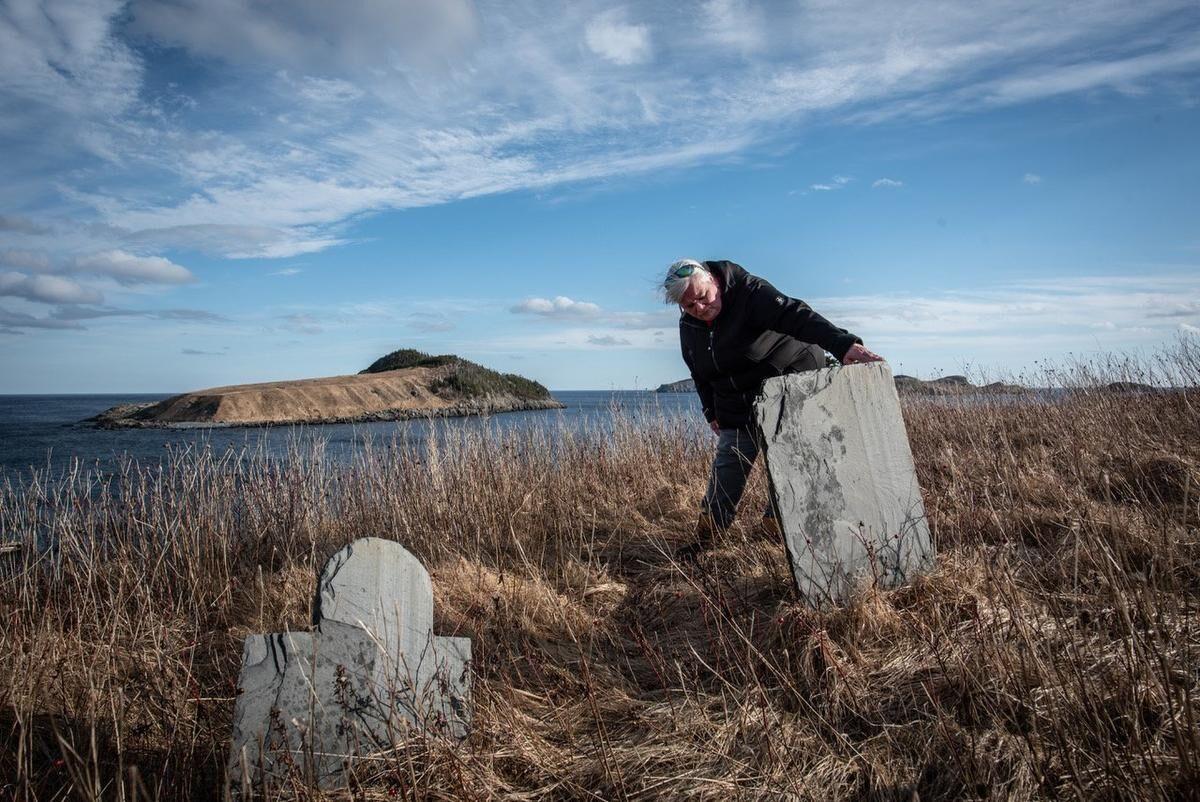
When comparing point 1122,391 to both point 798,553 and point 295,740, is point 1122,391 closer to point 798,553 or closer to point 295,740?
point 798,553

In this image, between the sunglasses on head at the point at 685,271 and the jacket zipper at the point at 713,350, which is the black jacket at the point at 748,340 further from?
the sunglasses on head at the point at 685,271

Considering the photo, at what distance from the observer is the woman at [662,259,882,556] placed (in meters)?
3.54

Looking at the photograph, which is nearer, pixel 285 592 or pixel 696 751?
pixel 696 751

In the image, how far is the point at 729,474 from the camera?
155 inches

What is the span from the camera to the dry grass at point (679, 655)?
187cm

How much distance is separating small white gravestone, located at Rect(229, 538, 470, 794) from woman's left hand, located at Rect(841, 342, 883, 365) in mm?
2222

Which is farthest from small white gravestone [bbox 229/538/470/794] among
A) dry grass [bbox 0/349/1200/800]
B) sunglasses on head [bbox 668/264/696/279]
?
sunglasses on head [bbox 668/264/696/279]

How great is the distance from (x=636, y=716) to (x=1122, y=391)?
8.84m

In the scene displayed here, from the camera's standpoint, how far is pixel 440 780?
2.03 m

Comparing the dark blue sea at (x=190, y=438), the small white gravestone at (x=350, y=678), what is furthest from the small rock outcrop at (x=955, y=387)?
the small white gravestone at (x=350, y=678)

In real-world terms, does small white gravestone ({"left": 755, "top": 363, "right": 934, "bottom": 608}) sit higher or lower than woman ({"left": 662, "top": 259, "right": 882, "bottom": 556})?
lower

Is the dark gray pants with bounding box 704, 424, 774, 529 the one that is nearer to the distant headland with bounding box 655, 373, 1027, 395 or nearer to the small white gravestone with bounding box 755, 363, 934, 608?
the small white gravestone with bounding box 755, 363, 934, 608

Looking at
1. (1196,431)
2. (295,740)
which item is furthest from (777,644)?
(1196,431)

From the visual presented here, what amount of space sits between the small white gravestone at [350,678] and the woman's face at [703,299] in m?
2.00
